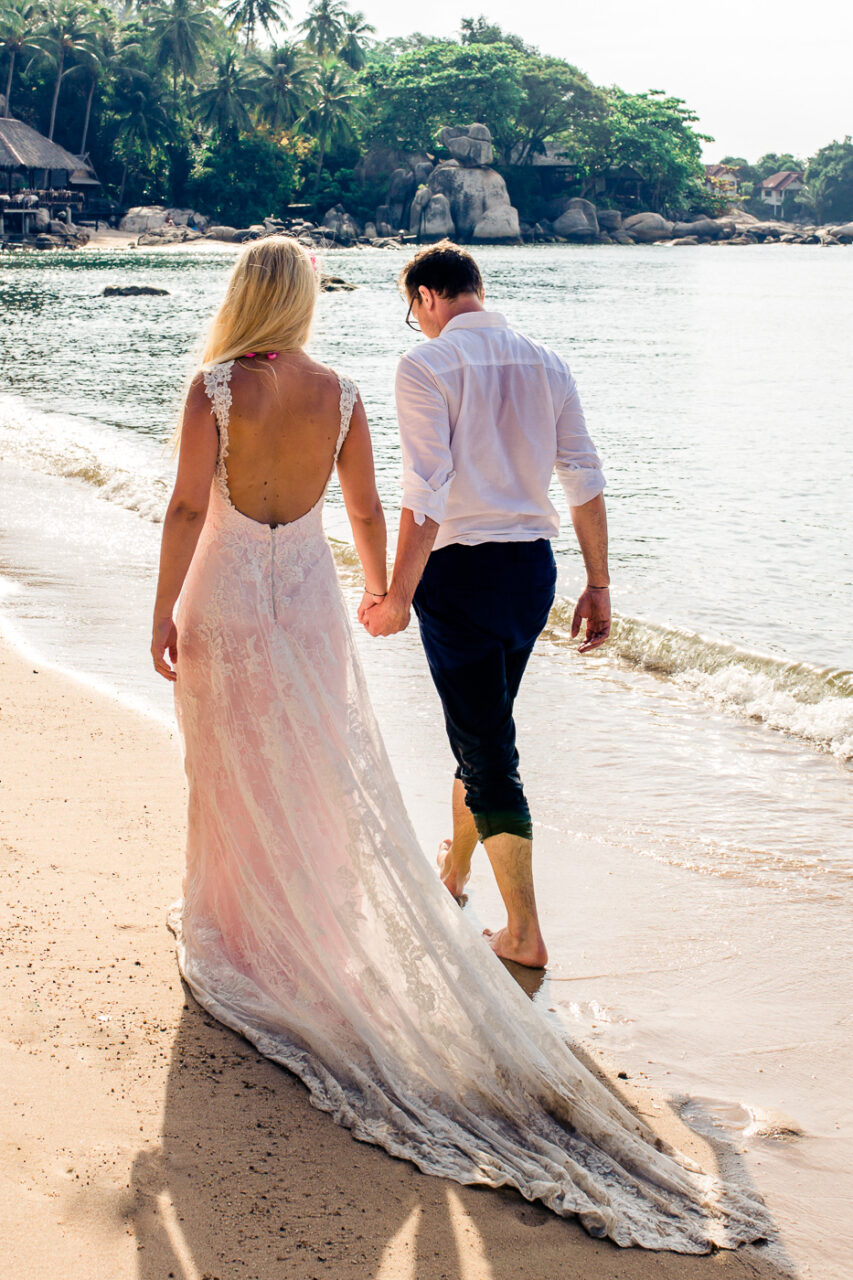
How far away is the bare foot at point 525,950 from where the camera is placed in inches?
117

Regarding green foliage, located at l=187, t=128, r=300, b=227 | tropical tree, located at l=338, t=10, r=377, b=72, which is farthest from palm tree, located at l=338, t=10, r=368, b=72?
green foliage, located at l=187, t=128, r=300, b=227

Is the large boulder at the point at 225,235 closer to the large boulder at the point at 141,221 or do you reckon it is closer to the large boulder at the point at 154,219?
the large boulder at the point at 154,219

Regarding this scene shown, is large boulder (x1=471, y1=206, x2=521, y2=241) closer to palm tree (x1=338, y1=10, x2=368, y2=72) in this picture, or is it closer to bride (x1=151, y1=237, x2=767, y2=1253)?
palm tree (x1=338, y1=10, x2=368, y2=72)

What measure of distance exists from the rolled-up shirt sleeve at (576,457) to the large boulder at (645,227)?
7792 cm

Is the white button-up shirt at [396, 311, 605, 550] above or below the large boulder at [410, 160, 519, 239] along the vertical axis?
below

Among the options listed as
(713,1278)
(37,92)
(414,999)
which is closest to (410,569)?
(414,999)

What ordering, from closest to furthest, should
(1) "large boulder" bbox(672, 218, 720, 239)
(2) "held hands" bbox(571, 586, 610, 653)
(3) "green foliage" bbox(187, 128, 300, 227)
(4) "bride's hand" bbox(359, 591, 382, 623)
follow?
(4) "bride's hand" bbox(359, 591, 382, 623), (2) "held hands" bbox(571, 586, 610, 653), (3) "green foliage" bbox(187, 128, 300, 227), (1) "large boulder" bbox(672, 218, 720, 239)

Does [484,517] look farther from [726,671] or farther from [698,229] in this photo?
[698,229]

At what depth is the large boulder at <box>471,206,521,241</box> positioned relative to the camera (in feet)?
222

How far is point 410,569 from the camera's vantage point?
2.68 m

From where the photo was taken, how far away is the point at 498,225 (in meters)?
68.1

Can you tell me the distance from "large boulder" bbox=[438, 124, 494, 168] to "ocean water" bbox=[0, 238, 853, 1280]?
187 feet

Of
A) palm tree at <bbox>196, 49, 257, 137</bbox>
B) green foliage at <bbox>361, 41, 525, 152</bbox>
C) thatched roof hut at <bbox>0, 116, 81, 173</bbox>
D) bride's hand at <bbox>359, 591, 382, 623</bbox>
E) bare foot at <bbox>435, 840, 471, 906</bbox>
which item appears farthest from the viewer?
green foliage at <bbox>361, 41, 525, 152</bbox>

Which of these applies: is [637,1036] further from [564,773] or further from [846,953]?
[564,773]
